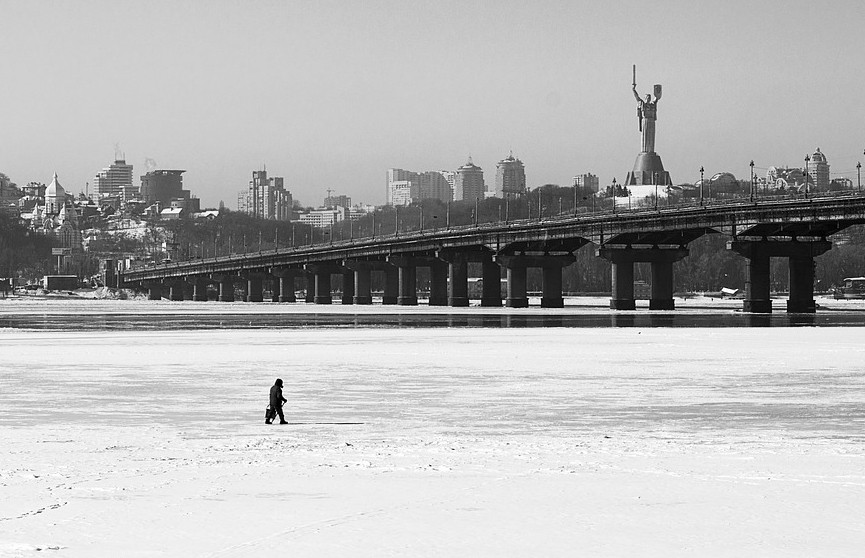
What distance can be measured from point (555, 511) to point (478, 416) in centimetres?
1010

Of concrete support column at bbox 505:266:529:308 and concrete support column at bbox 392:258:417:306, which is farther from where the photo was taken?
concrete support column at bbox 392:258:417:306

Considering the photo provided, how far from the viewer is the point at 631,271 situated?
129m

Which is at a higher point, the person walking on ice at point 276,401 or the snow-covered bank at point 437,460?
the person walking on ice at point 276,401

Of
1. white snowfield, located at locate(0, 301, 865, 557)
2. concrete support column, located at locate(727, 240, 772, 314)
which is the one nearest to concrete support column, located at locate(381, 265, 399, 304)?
concrete support column, located at locate(727, 240, 772, 314)

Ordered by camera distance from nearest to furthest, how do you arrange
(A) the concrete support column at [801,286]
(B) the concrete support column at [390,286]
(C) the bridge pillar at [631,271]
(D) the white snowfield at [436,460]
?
(D) the white snowfield at [436,460], (A) the concrete support column at [801,286], (C) the bridge pillar at [631,271], (B) the concrete support column at [390,286]

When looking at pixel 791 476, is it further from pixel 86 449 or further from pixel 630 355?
pixel 630 355

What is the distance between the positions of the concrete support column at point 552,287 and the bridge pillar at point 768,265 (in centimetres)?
2994

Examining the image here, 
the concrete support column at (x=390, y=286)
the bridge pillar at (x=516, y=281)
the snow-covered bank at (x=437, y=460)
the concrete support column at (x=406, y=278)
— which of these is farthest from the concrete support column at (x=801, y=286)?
the concrete support column at (x=390, y=286)

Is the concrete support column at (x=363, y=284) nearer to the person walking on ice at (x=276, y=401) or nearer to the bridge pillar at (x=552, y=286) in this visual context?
the bridge pillar at (x=552, y=286)

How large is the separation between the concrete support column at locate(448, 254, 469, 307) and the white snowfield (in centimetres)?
11438

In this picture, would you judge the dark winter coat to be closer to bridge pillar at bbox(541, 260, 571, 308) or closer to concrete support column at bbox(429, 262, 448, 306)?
bridge pillar at bbox(541, 260, 571, 308)

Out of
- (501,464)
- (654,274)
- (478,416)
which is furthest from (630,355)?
(654,274)

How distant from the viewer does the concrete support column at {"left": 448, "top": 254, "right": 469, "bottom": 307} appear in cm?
15450

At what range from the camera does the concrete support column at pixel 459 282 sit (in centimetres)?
15450
